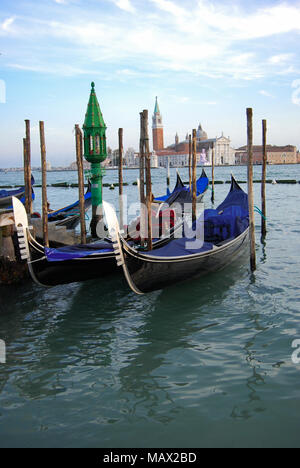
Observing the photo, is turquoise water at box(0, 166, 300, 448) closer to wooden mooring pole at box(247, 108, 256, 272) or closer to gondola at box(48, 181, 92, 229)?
wooden mooring pole at box(247, 108, 256, 272)

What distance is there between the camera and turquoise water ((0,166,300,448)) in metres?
2.93

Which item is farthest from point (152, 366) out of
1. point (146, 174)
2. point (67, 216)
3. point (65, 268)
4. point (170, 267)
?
point (67, 216)

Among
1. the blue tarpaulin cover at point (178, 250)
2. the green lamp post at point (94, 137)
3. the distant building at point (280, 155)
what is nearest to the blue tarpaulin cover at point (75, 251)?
the blue tarpaulin cover at point (178, 250)

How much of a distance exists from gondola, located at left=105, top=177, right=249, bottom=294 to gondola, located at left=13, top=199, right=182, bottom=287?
0.82 m

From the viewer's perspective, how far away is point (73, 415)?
3.11 m

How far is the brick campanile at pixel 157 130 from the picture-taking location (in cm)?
11126

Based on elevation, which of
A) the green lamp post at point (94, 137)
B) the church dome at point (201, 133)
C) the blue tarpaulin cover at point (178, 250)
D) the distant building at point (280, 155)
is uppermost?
the church dome at point (201, 133)

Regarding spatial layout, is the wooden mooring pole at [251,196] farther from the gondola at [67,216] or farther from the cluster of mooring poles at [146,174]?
the gondola at [67,216]

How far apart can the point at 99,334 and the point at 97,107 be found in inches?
231

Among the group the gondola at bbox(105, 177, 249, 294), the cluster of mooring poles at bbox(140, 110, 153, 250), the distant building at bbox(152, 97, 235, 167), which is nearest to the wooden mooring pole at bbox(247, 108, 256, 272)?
the gondola at bbox(105, 177, 249, 294)

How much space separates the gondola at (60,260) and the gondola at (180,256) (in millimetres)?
822

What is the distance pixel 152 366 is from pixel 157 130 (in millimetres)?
114027

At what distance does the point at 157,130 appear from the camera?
113750 millimetres

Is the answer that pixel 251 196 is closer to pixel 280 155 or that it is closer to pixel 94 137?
pixel 94 137
